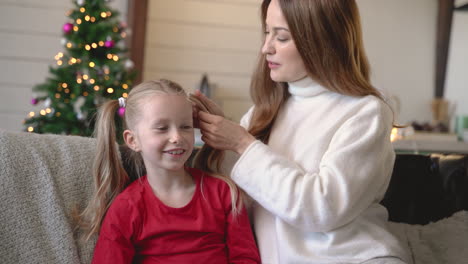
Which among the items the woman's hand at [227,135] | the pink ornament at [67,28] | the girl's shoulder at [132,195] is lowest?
the girl's shoulder at [132,195]

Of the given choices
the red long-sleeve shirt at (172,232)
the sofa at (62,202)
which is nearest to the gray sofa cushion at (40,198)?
the sofa at (62,202)

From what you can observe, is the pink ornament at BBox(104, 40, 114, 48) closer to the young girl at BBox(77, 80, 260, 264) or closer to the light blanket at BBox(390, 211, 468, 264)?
the young girl at BBox(77, 80, 260, 264)

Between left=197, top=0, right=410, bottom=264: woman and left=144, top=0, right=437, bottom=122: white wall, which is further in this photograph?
left=144, top=0, right=437, bottom=122: white wall

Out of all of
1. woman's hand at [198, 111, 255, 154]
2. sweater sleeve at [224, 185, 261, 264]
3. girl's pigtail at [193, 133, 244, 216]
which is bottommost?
sweater sleeve at [224, 185, 261, 264]

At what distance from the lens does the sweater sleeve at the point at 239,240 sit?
4.83 feet

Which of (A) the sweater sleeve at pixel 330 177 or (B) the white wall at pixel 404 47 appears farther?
(B) the white wall at pixel 404 47

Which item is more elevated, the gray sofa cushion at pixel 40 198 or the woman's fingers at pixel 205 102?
the woman's fingers at pixel 205 102

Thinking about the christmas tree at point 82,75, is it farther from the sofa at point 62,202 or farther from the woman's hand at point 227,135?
the woman's hand at point 227,135

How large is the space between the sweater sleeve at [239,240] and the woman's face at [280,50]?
15.2 inches

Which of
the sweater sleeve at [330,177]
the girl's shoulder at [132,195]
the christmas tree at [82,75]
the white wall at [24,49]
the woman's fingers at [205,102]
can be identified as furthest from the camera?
the white wall at [24,49]

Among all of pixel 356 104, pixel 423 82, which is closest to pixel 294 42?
pixel 356 104

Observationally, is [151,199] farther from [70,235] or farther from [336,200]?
[336,200]

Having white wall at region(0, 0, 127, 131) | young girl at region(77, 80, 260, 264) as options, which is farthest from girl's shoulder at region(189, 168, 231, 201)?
white wall at region(0, 0, 127, 131)

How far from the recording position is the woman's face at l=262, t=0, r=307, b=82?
1.50 metres
